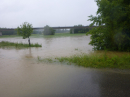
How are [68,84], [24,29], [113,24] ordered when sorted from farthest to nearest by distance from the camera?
[24,29] < [113,24] < [68,84]

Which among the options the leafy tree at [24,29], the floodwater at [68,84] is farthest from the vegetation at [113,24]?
the leafy tree at [24,29]

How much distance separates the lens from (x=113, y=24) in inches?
494

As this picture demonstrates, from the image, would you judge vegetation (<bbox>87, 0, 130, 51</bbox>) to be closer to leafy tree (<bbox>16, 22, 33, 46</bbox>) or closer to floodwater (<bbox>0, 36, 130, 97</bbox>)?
floodwater (<bbox>0, 36, 130, 97</bbox>)

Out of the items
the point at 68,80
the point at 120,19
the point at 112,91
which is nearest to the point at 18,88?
the point at 68,80

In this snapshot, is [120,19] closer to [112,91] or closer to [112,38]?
[112,38]

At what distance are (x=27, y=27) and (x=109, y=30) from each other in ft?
42.5

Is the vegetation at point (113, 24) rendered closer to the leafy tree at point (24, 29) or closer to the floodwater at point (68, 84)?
the floodwater at point (68, 84)

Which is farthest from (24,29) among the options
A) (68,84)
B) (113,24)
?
(68,84)

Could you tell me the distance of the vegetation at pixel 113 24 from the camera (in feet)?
37.6

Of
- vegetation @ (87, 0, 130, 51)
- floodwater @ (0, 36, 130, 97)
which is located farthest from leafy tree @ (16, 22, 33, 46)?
floodwater @ (0, 36, 130, 97)

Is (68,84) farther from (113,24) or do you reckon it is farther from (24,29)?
(24,29)

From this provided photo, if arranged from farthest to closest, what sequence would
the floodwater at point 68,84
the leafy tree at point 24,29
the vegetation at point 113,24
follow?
the leafy tree at point 24,29 → the vegetation at point 113,24 → the floodwater at point 68,84

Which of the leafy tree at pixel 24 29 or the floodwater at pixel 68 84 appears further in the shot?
the leafy tree at pixel 24 29

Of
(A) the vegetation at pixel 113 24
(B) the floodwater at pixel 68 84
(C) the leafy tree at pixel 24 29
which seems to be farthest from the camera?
(C) the leafy tree at pixel 24 29
